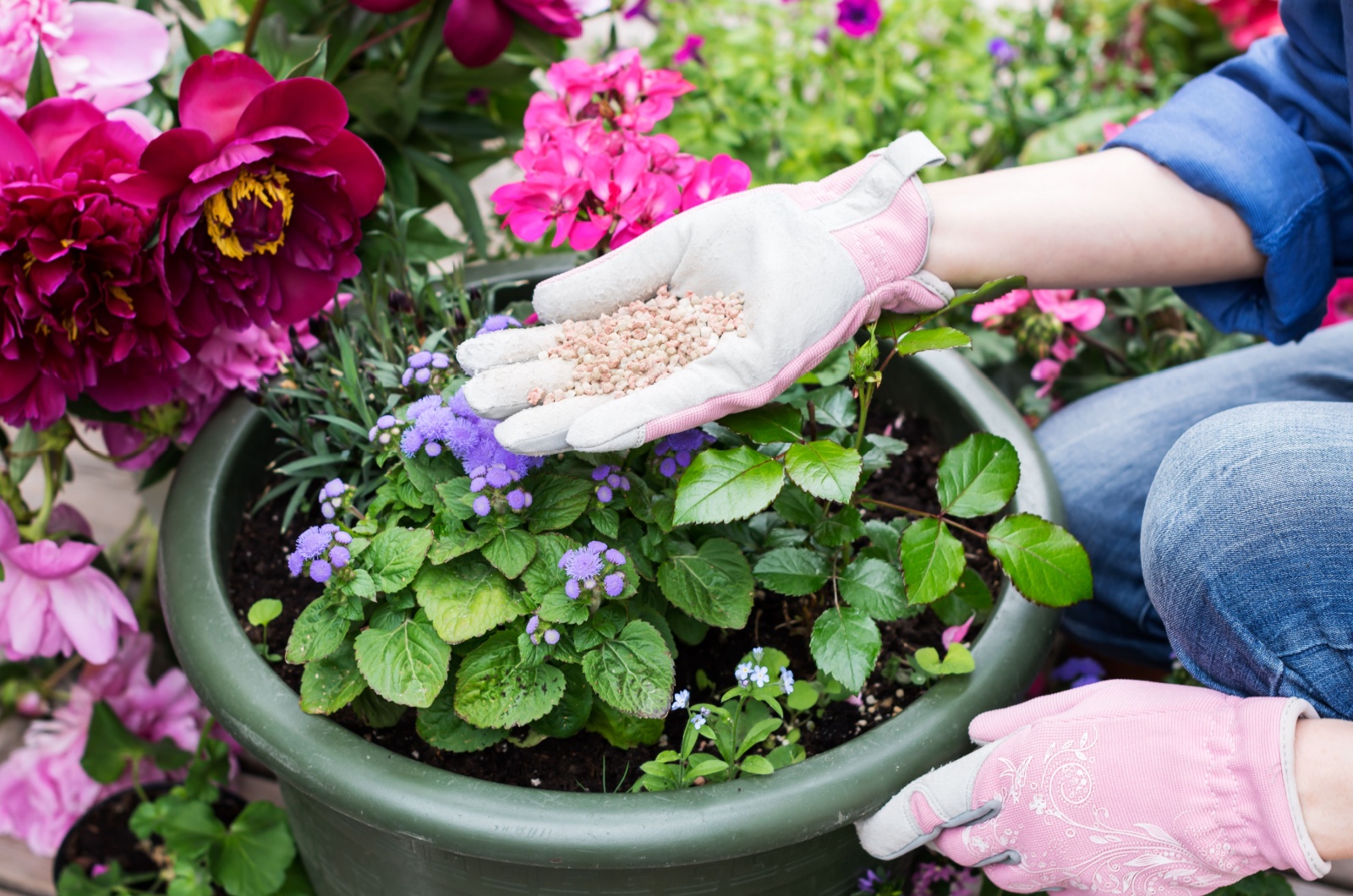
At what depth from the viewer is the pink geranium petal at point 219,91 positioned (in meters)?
0.90

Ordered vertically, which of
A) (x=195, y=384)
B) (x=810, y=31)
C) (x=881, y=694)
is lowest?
(x=881, y=694)

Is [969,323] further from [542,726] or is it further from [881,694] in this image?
[542,726]

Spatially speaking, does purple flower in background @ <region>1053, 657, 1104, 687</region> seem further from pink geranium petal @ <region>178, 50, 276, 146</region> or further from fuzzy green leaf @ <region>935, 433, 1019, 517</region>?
pink geranium petal @ <region>178, 50, 276, 146</region>

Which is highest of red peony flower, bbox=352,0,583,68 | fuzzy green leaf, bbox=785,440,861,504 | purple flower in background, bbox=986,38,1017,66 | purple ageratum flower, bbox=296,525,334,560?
red peony flower, bbox=352,0,583,68

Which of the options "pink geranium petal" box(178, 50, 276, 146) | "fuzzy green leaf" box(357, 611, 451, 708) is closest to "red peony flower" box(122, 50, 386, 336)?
"pink geranium petal" box(178, 50, 276, 146)

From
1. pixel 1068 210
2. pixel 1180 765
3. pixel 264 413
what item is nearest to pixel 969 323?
pixel 1068 210

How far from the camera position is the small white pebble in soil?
35.1 inches

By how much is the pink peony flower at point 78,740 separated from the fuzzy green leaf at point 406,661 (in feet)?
2.03

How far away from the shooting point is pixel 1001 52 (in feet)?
5.93

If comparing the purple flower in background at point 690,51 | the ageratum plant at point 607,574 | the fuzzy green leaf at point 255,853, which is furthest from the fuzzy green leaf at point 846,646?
the purple flower in background at point 690,51

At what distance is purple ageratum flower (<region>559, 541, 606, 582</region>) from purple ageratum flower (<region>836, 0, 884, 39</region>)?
1221 mm

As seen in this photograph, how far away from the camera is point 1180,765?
2.58 ft

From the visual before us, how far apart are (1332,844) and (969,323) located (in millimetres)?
991

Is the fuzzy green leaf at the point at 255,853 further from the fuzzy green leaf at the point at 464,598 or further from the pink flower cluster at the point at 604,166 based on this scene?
the pink flower cluster at the point at 604,166
